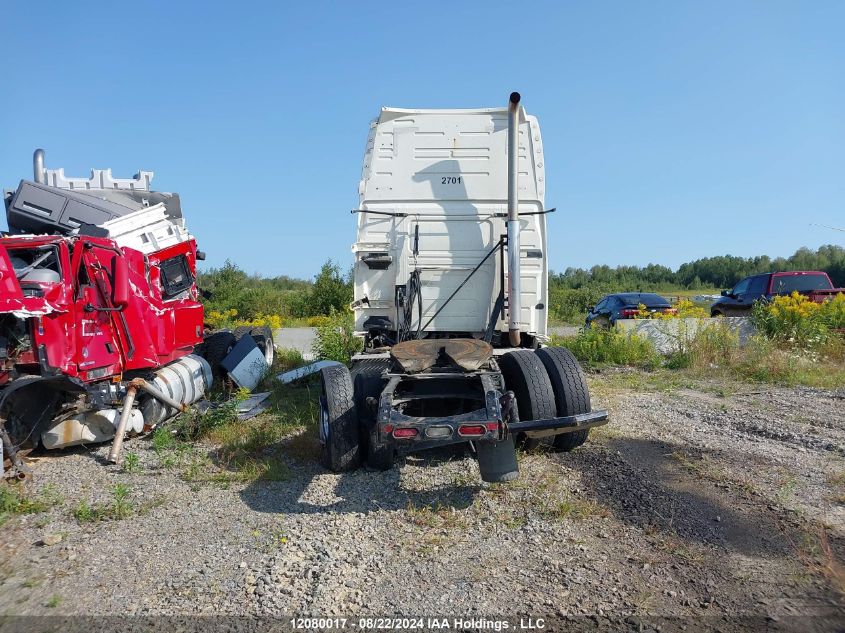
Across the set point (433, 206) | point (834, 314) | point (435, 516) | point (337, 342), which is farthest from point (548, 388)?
point (834, 314)

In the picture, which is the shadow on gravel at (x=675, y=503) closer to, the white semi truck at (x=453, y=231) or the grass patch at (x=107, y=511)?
the white semi truck at (x=453, y=231)

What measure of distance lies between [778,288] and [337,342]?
1060 centimetres

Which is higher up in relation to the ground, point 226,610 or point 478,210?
point 478,210

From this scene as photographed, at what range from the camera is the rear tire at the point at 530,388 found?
540 cm

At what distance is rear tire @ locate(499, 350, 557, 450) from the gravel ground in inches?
17.7

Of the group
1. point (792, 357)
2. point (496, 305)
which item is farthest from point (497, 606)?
point (792, 357)

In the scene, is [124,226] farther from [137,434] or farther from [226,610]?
[226,610]

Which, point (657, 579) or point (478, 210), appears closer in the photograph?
point (657, 579)

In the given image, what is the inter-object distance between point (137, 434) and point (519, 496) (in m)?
4.38

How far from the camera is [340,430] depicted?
528 centimetres

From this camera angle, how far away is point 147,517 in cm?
465

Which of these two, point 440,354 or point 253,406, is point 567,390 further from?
point 253,406

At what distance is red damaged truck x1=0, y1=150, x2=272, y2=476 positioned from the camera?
568 cm

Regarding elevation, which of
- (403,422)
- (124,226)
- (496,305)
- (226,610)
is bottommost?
(226,610)
